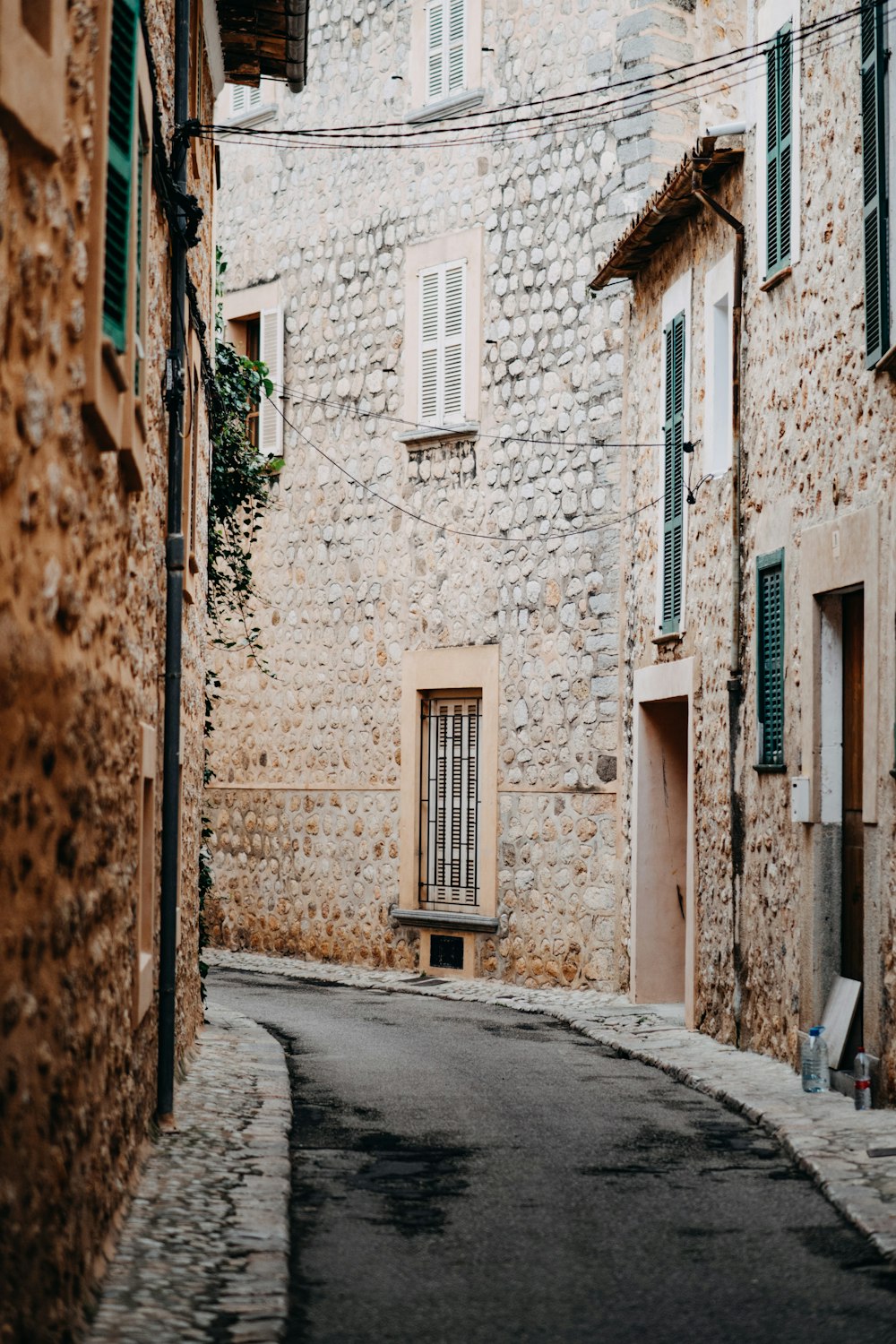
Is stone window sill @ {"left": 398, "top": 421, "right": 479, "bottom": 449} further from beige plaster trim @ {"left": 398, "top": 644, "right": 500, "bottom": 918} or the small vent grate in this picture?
the small vent grate

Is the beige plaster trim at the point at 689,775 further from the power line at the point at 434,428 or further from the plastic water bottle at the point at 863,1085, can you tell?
the plastic water bottle at the point at 863,1085

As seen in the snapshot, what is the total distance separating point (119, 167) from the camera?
220 inches

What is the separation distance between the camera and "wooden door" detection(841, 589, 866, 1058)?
973 cm

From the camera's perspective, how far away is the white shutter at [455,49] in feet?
56.9

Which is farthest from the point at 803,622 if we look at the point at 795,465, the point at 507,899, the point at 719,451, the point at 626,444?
the point at 507,899

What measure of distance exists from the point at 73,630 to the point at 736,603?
7505 millimetres

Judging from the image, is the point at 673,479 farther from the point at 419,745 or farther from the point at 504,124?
the point at 504,124

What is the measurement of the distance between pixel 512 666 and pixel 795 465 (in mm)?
5946

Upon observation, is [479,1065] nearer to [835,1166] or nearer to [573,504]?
[835,1166]

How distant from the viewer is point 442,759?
17.1 m

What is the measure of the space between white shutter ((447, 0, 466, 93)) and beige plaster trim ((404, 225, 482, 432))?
4.93ft

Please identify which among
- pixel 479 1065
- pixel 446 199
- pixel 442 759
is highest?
pixel 446 199

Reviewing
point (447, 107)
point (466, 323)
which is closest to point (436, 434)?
point (466, 323)

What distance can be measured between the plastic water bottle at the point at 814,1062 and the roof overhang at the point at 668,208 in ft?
19.1
